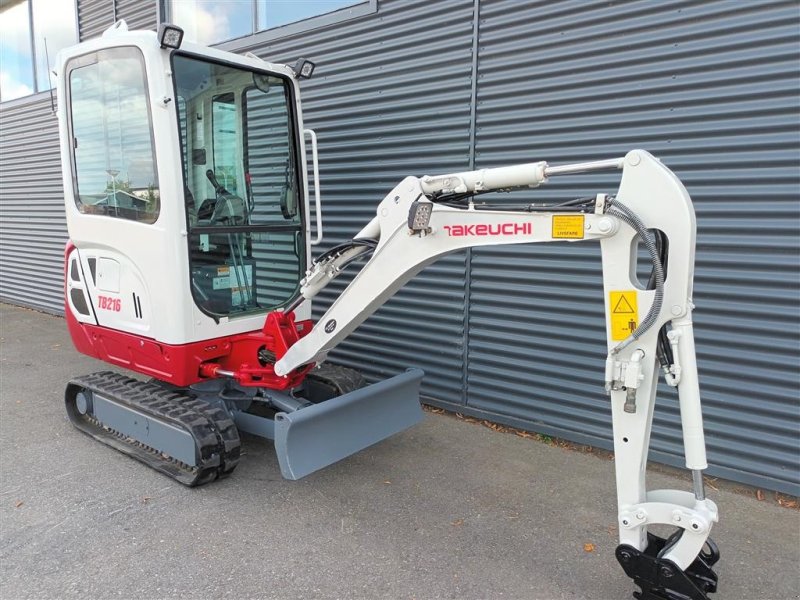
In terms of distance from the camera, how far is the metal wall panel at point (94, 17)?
8.43 m

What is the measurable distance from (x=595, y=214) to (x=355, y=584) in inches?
80.1

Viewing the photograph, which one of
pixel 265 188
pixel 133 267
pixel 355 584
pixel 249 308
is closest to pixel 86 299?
pixel 133 267

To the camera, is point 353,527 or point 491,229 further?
point 353,527

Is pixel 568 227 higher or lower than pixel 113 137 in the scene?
lower

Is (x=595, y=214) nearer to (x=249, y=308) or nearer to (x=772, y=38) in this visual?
(x=772, y=38)

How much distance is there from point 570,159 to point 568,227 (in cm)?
203

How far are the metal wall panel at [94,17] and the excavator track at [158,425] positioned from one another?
6.46 metres

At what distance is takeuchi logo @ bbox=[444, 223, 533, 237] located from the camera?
2.57m

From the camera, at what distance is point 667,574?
229 cm

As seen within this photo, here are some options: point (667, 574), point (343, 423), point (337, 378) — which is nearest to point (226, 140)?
point (337, 378)

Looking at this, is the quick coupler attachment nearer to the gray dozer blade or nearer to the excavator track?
the gray dozer blade

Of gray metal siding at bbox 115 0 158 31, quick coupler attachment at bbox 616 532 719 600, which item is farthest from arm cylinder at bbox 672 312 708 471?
gray metal siding at bbox 115 0 158 31

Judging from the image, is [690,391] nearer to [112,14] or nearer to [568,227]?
[568,227]

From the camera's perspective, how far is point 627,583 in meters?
2.77
